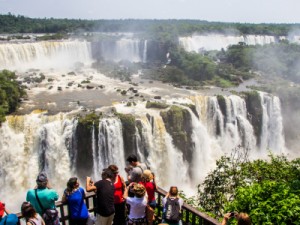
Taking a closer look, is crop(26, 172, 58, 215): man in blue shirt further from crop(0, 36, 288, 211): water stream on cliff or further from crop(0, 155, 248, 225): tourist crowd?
crop(0, 36, 288, 211): water stream on cliff

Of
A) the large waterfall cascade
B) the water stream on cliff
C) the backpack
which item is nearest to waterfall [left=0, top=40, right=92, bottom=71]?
the water stream on cliff

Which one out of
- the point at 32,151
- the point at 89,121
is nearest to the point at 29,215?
the point at 89,121

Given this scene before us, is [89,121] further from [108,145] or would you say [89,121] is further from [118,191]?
[118,191]

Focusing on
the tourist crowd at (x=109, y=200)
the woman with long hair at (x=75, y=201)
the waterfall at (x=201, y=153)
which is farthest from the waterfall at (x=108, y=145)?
the woman with long hair at (x=75, y=201)

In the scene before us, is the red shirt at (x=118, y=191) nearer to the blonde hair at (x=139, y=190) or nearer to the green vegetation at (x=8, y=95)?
the blonde hair at (x=139, y=190)

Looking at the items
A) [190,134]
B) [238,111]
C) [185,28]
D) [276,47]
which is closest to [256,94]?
[238,111]
